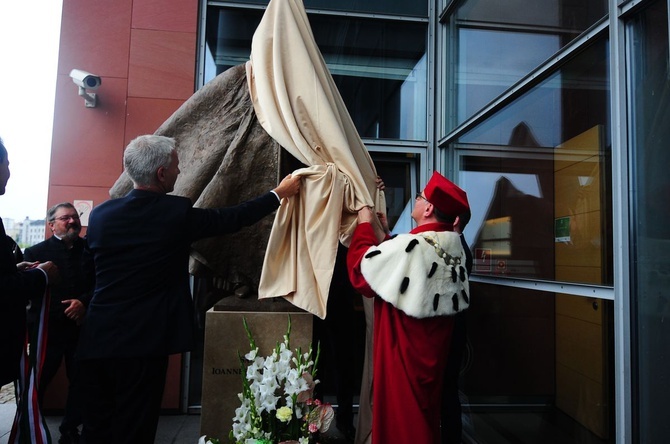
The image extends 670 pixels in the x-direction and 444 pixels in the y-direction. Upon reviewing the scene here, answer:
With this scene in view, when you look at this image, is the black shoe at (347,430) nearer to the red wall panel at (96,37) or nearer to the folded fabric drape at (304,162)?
the folded fabric drape at (304,162)

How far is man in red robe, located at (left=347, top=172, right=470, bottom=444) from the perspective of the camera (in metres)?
1.77

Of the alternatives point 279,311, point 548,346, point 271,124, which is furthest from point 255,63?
point 548,346

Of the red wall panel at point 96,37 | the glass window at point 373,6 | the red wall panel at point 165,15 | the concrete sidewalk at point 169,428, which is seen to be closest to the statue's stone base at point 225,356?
the concrete sidewalk at point 169,428

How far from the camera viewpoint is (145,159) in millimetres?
1780

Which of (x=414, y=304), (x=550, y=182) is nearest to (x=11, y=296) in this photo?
(x=414, y=304)

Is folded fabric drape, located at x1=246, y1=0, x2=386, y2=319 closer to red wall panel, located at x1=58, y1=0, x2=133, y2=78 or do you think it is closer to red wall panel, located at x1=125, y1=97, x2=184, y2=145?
red wall panel, located at x1=125, y1=97, x2=184, y2=145

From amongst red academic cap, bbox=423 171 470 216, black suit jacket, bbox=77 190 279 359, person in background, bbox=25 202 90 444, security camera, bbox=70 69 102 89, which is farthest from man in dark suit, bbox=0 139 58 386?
security camera, bbox=70 69 102 89

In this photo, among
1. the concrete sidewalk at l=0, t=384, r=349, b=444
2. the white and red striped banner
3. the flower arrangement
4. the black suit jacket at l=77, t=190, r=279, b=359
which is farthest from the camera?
the concrete sidewalk at l=0, t=384, r=349, b=444

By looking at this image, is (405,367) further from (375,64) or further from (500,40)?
(375,64)

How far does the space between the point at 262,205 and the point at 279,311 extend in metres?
0.56

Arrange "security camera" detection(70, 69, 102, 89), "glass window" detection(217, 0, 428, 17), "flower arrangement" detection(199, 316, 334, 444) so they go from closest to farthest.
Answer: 1. "flower arrangement" detection(199, 316, 334, 444)
2. "security camera" detection(70, 69, 102, 89)
3. "glass window" detection(217, 0, 428, 17)

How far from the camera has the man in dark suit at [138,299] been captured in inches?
67.6

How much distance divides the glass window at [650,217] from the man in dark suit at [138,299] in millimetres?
1631

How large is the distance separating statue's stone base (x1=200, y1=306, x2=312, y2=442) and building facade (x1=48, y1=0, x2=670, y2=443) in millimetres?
1385
